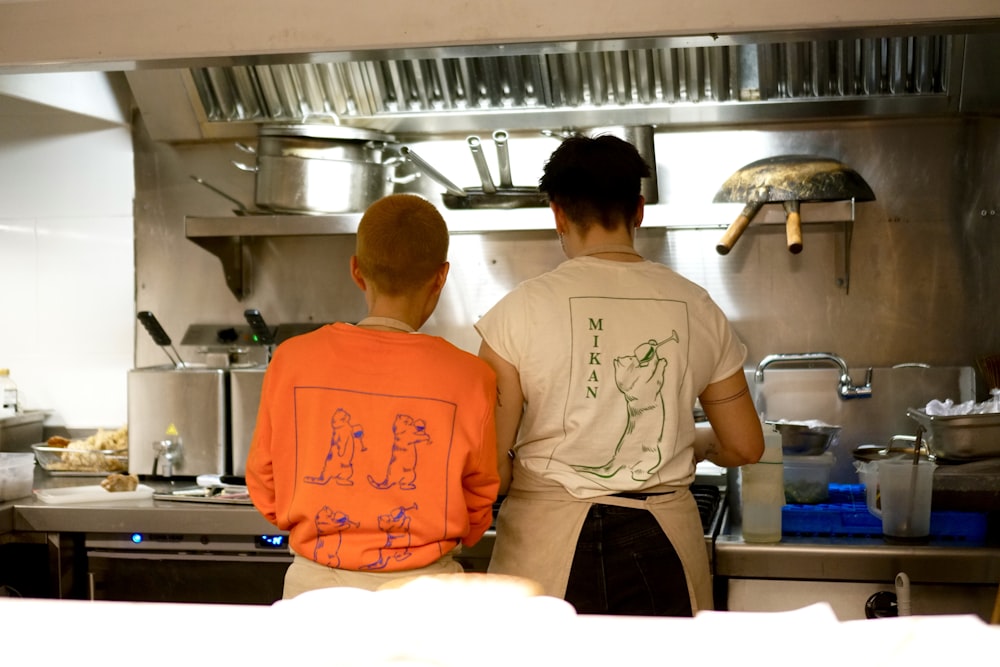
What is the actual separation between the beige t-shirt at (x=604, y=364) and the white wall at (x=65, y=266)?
2380 millimetres

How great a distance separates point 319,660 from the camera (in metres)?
1.01

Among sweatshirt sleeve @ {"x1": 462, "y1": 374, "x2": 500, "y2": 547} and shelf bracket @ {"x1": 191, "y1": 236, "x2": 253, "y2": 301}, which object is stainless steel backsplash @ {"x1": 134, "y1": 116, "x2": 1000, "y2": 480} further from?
sweatshirt sleeve @ {"x1": 462, "y1": 374, "x2": 500, "y2": 547}

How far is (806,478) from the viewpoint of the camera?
9.00 feet

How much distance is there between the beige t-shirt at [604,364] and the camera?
1.94m

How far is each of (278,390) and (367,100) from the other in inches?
75.7

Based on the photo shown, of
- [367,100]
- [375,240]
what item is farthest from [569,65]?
[375,240]

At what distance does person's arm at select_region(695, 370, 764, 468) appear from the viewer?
6.79 ft

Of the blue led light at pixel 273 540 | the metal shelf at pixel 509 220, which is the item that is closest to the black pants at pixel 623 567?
the blue led light at pixel 273 540

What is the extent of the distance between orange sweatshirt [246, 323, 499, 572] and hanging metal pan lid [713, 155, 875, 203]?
159 cm

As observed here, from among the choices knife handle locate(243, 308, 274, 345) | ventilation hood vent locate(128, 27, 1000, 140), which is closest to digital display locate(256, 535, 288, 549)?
knife handle locate(243, 308, 274, 345)

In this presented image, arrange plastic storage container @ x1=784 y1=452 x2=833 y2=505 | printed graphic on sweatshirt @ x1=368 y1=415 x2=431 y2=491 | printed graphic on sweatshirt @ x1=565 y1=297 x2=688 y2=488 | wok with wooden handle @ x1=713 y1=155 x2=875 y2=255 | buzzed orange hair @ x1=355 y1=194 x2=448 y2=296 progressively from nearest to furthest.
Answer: printed graphic on sweatshirt @ x1=368 y1=415 x2=431 y2=491 → buzzed orange hair @ x1=355 y1=194 x2=448 y2=296 → printed graphic on sweatshirt @ x1=565 y1=297 x2=688 y2=488 → plastic storage container @ x1=784 y1=452 x2=833 y2=505 → wok with wooden handle @ x1=713 y1=155 x2=875 y2=255

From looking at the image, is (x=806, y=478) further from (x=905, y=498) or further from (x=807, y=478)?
(x=905, y=498)

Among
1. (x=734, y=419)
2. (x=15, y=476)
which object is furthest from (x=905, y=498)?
(x=15, y=476)

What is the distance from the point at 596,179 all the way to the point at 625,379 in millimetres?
373
